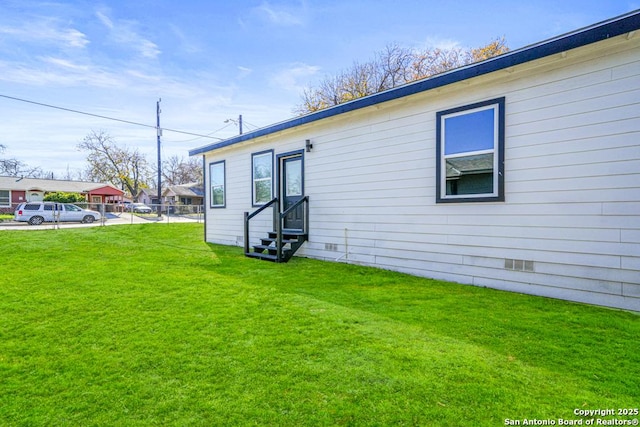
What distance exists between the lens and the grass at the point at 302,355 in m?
1.74

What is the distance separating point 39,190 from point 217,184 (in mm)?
30628

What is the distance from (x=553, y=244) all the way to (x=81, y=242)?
1054 centimetres

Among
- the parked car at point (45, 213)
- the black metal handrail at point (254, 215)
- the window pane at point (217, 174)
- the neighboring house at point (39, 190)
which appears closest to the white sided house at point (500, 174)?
the black metal handrail at point (254, 215)

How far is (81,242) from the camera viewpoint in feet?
30.0

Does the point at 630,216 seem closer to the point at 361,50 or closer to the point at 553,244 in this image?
the point at 553,244

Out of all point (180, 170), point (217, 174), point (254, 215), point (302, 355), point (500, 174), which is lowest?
point (302, 355)

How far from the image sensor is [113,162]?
38188 millimetres

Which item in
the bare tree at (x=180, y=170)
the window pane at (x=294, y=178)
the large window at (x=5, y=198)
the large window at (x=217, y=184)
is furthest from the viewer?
the bare tree at (x=180, y=170)

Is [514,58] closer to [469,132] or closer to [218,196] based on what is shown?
[469,132]

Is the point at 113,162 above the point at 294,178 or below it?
above

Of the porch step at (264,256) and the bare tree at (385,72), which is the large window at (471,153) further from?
the bare tree at (385,72)

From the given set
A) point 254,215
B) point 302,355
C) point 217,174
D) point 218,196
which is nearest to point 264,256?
point 254,215

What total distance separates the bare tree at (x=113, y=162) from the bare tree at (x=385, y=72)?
25787mm

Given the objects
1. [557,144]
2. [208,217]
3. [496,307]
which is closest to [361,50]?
[208,217]
